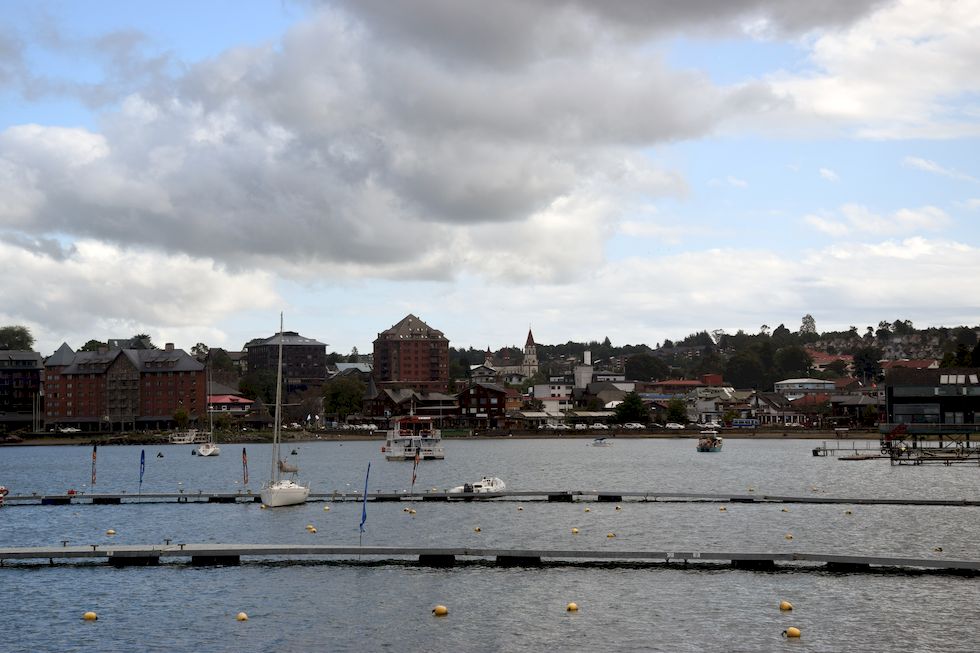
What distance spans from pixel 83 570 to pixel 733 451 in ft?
484

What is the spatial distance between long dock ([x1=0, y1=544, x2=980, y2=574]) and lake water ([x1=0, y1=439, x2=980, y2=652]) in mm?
684

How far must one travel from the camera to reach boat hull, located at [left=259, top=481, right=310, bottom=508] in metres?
82.2

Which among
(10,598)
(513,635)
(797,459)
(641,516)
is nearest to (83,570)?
(10,598)

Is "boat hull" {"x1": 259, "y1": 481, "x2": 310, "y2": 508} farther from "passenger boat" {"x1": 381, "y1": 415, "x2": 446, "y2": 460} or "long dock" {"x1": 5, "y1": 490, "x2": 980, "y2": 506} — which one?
"passenger boat" {"x1": 381, "y1": 415, "x2": 446, "y2": 460}

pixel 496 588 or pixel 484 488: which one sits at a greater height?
pixel 484 488

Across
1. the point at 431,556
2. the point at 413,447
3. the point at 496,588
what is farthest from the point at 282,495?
the point at 413,447

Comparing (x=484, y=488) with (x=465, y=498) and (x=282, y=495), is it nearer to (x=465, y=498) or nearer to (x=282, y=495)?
(x=465, y=498)

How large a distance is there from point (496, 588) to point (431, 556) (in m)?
6.05

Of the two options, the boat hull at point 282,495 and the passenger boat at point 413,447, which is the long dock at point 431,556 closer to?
the boat hull at point 282,495

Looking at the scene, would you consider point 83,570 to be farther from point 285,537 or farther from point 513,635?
point 513,635

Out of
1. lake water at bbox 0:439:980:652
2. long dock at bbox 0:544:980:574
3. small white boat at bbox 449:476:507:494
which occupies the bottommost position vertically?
lake water at bbox 0:439:980:652

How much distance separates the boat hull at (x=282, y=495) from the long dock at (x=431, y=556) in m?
25.2

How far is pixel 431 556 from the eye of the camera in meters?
54.6

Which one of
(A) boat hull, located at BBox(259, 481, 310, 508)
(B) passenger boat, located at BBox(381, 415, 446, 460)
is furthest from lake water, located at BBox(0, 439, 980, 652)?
(B) passenger boat, located at BBox(381, 415, 446, 460)
